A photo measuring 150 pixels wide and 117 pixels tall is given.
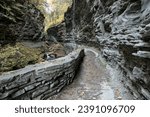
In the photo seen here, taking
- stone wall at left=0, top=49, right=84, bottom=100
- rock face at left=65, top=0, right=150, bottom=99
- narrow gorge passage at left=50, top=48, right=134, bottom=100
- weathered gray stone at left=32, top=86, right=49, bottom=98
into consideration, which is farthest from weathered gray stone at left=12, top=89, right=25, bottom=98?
rock face at left=65, top=0, right=150, bottom=99

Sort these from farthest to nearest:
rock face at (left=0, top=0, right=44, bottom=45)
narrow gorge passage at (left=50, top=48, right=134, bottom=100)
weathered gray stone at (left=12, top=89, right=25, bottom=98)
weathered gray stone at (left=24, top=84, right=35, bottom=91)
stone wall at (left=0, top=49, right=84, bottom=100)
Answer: rock face at (left=0, top=0, right=44, bottom=45)
narrow gorge passage at (left=50, top=48, right=134, bottom=100)
weathered gray stone at (left=24, top=84, right=35, bottom=91)
weathered gray stone at (left=12, top=89, right=25, bottom=98)
stone wall at (left=0, top=49, right=84, bottom=100)

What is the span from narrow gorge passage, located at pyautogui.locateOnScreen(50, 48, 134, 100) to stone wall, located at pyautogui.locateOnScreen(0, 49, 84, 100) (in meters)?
0.41

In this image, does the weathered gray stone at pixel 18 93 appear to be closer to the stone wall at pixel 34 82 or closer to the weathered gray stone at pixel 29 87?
the stone wall at pixel 34 82

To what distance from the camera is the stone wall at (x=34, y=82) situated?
459 centimetres

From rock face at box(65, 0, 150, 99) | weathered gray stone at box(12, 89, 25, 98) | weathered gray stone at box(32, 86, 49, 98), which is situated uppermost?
rock face at box(65, 0, 150, 99)

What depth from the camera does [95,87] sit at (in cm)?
726

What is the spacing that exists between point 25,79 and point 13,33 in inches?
284

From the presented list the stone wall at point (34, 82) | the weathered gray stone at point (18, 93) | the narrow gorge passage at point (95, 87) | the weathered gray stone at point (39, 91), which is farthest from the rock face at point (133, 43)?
the weathered gray stone at point (18, 93)

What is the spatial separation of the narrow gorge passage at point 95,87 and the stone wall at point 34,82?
414mm

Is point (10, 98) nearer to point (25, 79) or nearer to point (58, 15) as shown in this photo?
point (25, 79)

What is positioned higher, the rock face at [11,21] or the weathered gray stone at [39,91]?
the rock face at [11,21]

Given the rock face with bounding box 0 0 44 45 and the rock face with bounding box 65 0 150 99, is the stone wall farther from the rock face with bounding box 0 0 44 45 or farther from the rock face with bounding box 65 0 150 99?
the rock face with bounding box 0 0 44 45

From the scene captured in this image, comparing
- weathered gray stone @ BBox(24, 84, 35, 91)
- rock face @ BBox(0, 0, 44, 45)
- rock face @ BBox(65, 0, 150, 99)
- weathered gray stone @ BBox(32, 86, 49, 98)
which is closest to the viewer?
rock face @ BBox(65, 0, 150, 99)

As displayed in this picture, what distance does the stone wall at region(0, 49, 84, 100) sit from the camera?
459 cm
